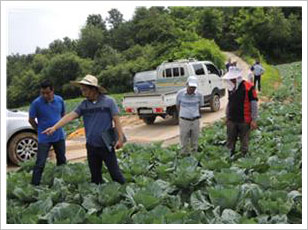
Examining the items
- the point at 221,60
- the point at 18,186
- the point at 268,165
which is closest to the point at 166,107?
the point at 268,165

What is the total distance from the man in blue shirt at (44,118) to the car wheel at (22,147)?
6.85ft

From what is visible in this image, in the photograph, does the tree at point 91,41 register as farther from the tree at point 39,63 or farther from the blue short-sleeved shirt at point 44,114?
the blue short-sleeved shirt at point 44,114

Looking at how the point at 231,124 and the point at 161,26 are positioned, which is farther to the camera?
the point at 161,26

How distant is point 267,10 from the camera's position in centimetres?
3266

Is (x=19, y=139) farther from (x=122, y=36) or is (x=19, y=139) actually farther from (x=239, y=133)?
(x=122, y=36)

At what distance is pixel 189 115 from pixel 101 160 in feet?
7.56

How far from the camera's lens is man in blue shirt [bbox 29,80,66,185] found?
543 centimetres

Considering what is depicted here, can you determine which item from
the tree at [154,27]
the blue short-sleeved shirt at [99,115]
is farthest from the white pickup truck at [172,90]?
the blue short-sleeved shirt at [99,115]

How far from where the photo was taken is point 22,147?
7.61 meters

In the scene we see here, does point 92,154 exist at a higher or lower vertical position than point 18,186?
higher

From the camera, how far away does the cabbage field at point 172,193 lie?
13.4ft

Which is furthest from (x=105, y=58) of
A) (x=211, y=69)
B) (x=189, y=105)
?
(x=189, y=105)

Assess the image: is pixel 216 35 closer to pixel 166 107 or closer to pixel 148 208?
pixel 166 107

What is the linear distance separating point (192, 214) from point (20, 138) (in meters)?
4.59
